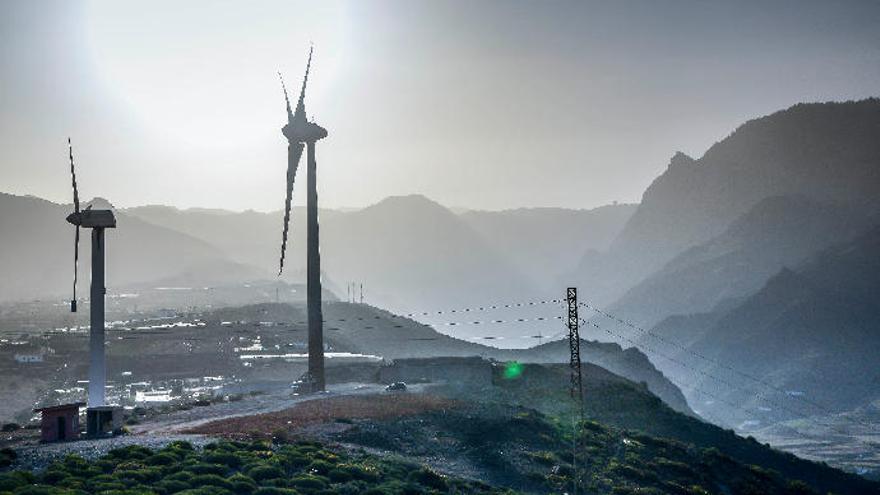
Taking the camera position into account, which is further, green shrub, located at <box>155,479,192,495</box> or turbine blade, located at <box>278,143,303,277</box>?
turbine blade, located at <box>278,143,303,277</box>

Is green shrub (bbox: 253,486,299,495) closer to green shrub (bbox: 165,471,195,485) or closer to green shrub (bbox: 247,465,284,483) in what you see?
green shrub (bbox: 247,465,284,483)

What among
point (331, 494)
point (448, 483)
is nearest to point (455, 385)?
point (448, 483)

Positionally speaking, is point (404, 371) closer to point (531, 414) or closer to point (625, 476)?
point (531, 414)

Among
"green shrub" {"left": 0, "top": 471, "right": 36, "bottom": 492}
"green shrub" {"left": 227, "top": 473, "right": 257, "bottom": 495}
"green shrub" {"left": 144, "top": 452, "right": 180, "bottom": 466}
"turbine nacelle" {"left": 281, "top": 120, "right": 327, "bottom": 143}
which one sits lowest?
"green shrub" {"left": 227, "top": 473, "right": 257, "bottom": 495}

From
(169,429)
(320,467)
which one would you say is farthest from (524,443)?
(169,429)

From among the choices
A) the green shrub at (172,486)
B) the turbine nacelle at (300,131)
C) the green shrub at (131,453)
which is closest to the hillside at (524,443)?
the green shrub at (131,453)

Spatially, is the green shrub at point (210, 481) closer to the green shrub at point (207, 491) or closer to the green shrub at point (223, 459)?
the green shrub at point (207, 491)

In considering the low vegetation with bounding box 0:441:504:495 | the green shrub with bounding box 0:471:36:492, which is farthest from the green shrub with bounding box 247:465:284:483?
the green shrub with bounding box 0:471:36:492
